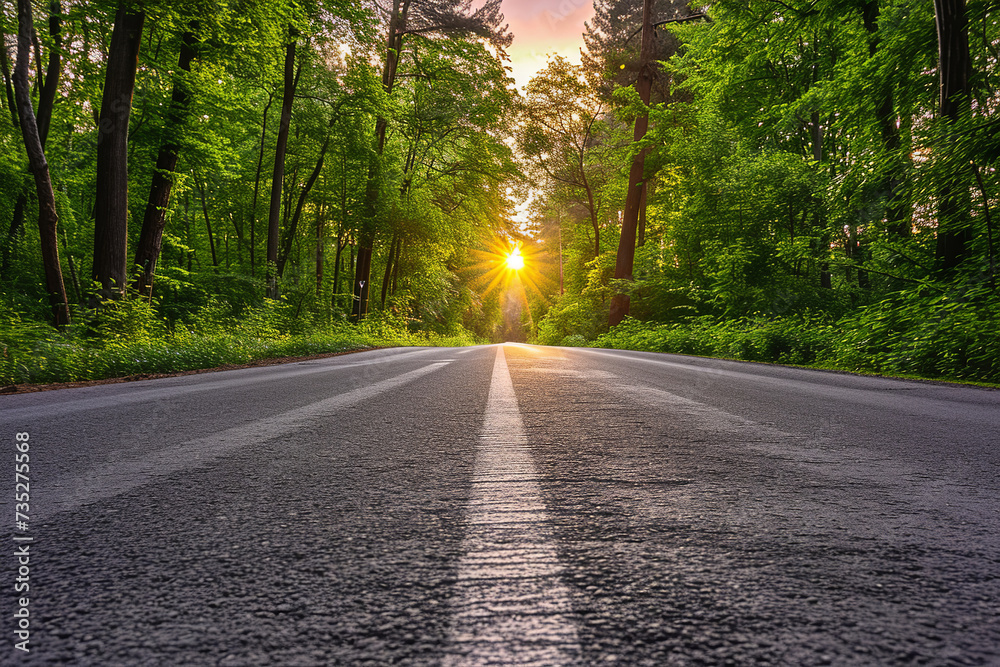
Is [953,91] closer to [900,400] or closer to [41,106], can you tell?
[900,400]

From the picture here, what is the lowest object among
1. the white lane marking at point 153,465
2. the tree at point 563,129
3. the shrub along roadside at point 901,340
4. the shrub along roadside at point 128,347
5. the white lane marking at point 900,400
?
the shrub along roadside at point 128,347

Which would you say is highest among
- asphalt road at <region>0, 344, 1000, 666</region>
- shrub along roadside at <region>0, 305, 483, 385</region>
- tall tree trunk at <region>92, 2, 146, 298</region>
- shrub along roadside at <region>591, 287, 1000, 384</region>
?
tall tree trunk at <region>92, 2, 146, 298</region>

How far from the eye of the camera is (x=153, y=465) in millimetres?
1920

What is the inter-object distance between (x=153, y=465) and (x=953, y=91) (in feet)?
37.1

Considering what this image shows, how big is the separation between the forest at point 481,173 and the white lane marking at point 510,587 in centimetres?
720

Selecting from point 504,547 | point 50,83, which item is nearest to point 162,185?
point 50,83

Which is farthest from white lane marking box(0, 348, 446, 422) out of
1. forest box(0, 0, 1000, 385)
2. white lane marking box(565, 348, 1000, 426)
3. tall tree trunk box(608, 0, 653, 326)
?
tall tree trunk box(608, 0, 653, 326)

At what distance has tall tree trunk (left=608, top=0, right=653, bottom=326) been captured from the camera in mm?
22109

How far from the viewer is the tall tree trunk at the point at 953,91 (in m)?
7.48

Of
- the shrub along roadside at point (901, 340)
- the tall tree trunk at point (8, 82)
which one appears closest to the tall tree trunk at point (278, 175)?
the tall tree trunk at point (8, 82)

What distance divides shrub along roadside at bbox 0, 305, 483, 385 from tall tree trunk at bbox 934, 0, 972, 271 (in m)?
12.5

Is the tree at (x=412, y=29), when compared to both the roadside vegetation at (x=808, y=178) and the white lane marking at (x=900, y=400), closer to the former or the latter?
the roadside vegetation at (x=808, y=178)

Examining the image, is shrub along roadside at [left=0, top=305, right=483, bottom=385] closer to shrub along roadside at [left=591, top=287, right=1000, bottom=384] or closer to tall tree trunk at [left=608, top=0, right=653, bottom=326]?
shrub along roadside at [left=591, top=287, right=1000, bottom=384]

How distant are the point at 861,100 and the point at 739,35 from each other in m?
4.23
